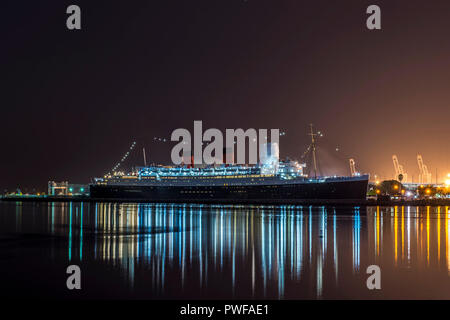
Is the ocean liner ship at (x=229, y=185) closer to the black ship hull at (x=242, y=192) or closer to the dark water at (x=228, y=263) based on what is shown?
the black ship hull at (x=242, y=192)

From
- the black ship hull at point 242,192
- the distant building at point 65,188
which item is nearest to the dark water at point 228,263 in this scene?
the black ship hull at point 242,192

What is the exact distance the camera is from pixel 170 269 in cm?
1402

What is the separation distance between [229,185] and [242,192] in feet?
8.70

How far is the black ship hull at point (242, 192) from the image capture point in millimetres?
72938

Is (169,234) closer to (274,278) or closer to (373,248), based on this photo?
(373,248)

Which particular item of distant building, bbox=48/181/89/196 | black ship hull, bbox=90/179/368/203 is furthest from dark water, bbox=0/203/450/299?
distant building, bbox=48/181/89/196

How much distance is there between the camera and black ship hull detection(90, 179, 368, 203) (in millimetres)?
72938

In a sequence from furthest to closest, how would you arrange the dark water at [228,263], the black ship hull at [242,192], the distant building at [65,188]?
the distant building at [65,188]
the black ship hull at [242,192]
the dark water at [228,263]

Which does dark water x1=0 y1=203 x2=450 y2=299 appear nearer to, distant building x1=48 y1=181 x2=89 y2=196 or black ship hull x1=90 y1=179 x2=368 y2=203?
black ship hull x1=90 y1=179 x2=368 y2=203

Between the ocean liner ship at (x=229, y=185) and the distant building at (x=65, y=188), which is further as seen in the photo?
the distant building at (x=65, y=188)

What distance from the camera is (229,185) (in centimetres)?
8062

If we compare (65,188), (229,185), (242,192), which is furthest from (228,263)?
(65,188)
